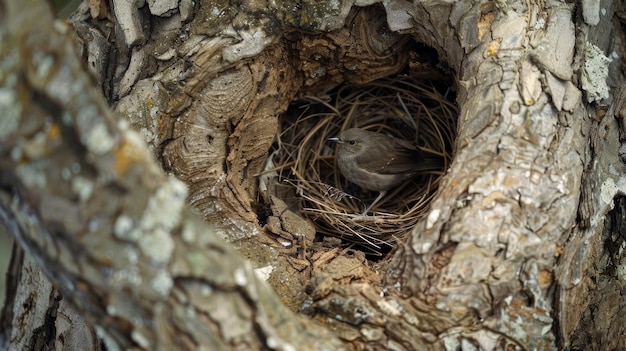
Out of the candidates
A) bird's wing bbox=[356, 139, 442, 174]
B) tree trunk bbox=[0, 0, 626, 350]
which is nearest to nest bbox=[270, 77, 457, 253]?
bird's wing bbox=[356, 139, 442, 174]

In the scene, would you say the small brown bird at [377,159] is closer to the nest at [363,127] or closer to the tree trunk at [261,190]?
the nest at [363,127]

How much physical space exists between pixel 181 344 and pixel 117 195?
517mm

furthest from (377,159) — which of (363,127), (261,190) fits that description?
(261,190)

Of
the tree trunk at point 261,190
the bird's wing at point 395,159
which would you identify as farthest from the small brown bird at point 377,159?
the tree trunk at point 261,190

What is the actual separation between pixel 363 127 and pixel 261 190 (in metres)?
1.28

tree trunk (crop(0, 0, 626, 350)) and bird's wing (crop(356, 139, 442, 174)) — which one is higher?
tree trunk (crop(0, 0, 626, 350))

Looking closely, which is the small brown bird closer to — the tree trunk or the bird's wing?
the bird's wing

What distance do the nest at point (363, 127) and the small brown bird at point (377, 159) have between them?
0.31 feet

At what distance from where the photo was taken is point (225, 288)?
1.98 meters

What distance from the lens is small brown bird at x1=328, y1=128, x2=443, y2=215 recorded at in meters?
4.60

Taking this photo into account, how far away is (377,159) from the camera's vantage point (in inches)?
187

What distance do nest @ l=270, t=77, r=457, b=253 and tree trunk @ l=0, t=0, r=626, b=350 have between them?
1.47ft

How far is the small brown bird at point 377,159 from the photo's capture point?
4.60 meters

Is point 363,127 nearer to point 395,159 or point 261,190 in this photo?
point 395,159
